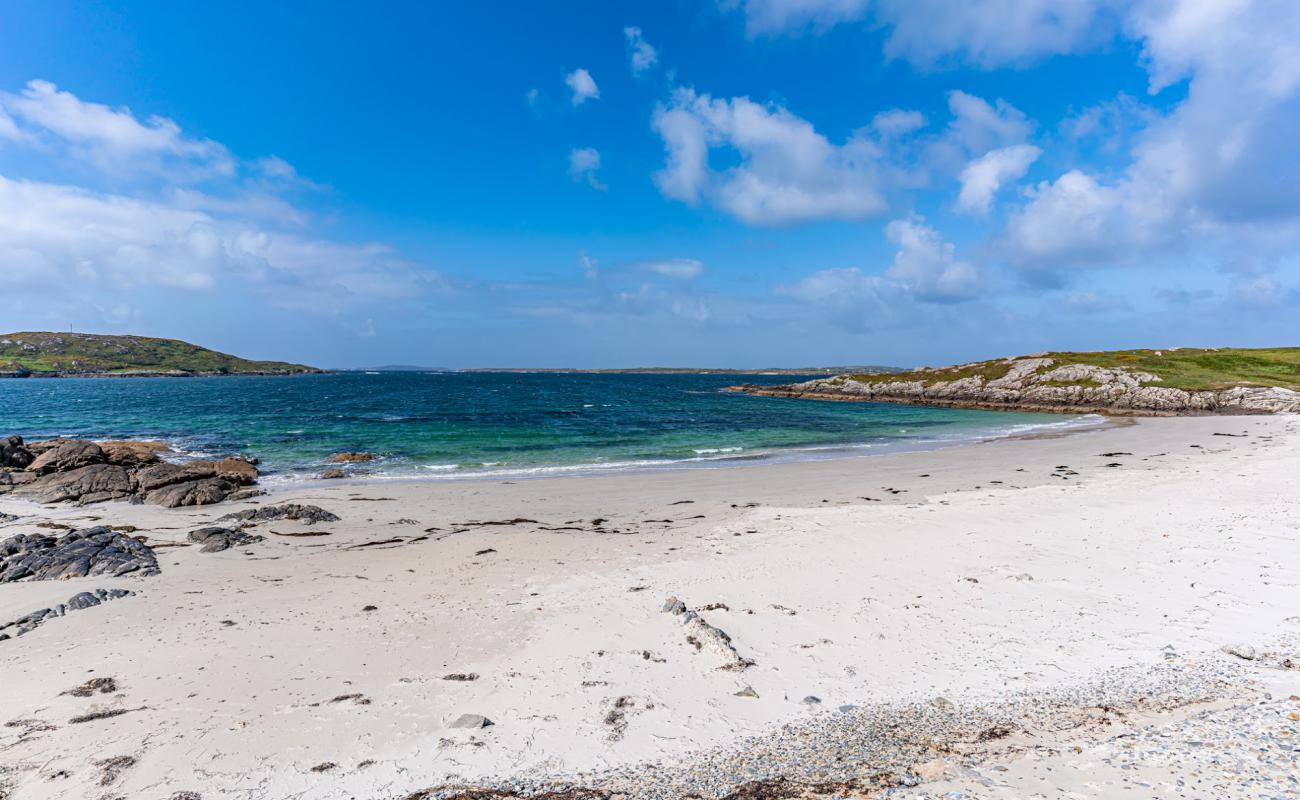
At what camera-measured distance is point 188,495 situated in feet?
67.6

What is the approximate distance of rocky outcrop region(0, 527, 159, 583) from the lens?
12430 millimetres

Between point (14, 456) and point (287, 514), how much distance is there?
19.2 m

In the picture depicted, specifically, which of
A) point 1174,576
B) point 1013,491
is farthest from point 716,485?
point 1174,576

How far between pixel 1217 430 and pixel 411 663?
5611 centimetres

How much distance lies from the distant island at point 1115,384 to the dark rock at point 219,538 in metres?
76.7

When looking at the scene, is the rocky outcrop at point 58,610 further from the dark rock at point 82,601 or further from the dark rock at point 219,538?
the dark rock at point 219,538

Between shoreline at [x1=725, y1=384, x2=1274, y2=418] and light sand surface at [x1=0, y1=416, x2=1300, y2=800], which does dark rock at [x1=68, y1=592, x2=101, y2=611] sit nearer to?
light sand surface at [x1=0, y1=416, x2=1300, y2=800]

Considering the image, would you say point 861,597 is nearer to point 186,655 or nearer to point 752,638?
point 752,638

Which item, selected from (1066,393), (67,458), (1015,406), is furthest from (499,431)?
(1066,393)

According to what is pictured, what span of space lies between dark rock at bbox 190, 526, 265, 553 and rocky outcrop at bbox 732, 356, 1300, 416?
7651cm

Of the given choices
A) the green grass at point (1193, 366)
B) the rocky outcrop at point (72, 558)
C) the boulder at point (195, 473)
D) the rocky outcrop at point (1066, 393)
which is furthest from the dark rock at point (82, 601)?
the green grass at point (1193, 366)

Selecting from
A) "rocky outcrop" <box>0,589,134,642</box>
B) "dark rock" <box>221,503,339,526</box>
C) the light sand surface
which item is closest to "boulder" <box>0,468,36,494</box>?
the light sand surface

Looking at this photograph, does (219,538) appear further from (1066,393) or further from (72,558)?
(1066,393)

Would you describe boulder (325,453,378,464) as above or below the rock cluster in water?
below
